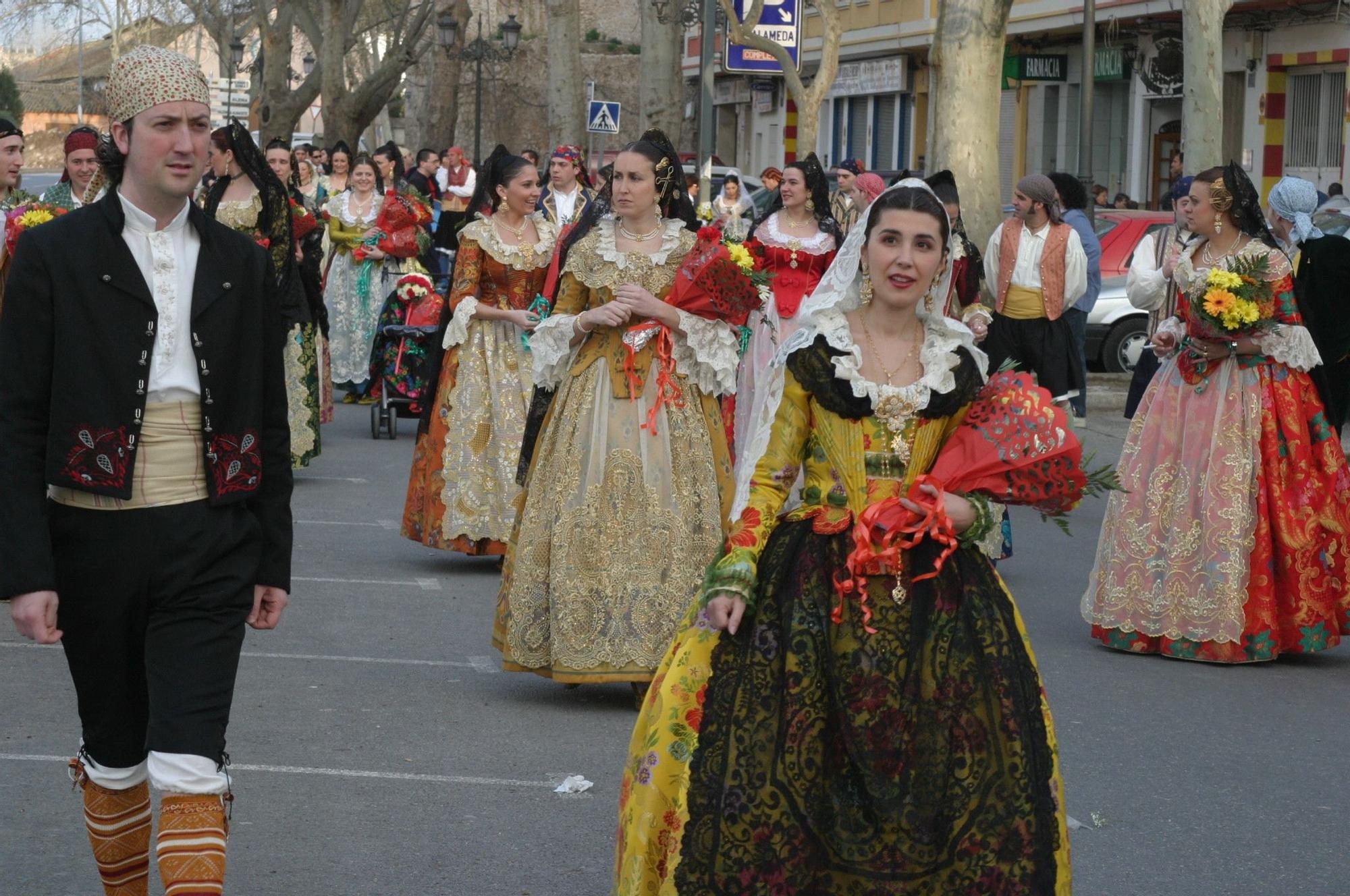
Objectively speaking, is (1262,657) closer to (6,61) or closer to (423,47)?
(423,47)

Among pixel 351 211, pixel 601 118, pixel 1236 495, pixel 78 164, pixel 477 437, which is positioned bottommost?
pixel 1236 495

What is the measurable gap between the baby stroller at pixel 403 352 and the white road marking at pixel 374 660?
706cm

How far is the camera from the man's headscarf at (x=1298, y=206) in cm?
1007

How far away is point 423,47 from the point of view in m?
48.8

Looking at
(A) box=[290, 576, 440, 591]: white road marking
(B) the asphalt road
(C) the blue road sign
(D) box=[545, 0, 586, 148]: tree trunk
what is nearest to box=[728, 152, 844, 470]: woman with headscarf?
(A) box=[290, 576, 440, 591]: white road marking

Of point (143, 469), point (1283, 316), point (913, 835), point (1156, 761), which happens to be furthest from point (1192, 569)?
point (143, 469)

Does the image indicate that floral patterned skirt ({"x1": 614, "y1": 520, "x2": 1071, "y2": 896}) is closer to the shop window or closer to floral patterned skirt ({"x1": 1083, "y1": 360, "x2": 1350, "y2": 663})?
floral patterned skirt ({"x1": 1083, "y1": 360, "x2": 1350, "y2": 663})

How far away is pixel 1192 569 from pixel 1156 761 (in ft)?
6.21

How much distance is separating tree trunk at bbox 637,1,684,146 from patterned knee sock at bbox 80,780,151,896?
82.5ft

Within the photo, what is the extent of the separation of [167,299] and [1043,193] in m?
8.88

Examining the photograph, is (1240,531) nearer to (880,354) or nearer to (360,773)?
(360,773)

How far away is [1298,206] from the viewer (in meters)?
10.1

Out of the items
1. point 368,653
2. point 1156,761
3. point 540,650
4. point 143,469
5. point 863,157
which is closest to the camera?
point 143,469

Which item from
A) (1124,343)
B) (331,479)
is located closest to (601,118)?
(1124,343)
